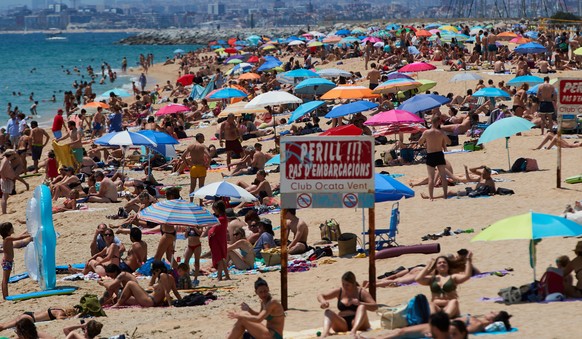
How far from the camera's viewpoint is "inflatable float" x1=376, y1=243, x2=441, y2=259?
1177cm

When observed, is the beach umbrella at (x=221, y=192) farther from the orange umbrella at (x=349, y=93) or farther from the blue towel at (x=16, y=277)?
the orange umbrella at (x=349, y=93)

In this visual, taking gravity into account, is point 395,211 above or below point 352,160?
below

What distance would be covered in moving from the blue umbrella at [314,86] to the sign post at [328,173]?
15.2 m

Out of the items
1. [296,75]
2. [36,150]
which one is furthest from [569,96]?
[296,75]

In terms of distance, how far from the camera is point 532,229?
8875 mm

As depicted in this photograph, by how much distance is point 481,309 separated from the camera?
29.6 feet

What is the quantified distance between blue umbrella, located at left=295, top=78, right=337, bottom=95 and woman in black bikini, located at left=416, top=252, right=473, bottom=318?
15.8 m

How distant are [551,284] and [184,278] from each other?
173 inches

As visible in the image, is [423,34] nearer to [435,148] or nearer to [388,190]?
[435,148]

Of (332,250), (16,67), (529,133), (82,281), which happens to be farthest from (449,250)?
(16,67)

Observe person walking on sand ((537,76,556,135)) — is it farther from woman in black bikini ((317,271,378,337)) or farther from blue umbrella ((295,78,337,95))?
woman in black bikini ((317,271,378,337))

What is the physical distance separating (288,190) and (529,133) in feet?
40.6

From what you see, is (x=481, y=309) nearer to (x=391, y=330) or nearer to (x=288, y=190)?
(x=391, y=330)

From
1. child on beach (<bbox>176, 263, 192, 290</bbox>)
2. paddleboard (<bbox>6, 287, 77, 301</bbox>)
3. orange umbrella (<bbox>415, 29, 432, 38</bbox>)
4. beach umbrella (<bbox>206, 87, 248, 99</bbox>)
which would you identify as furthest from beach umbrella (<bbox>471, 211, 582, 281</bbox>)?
orange umbrella (<bbox>415, 29, 432, 38</bbox>)
